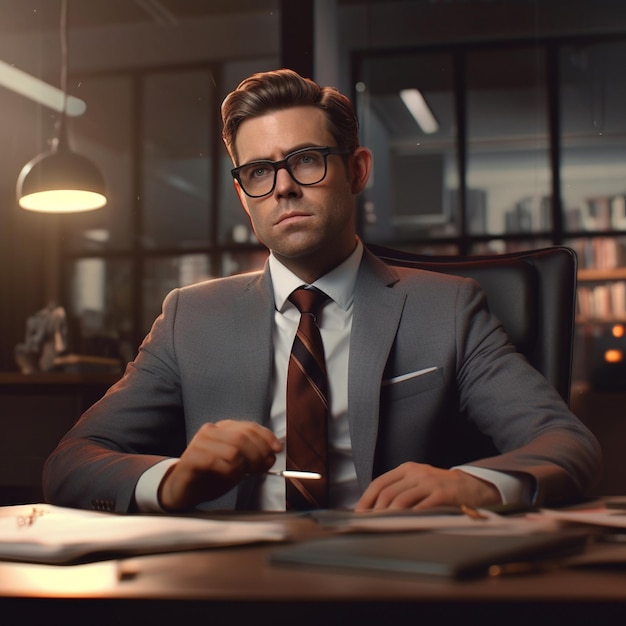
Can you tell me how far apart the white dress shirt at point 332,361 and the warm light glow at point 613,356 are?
3.90m

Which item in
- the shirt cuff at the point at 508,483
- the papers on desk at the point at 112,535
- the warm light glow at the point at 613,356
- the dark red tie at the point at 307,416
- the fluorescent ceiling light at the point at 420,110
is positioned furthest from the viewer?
the fluorescent ceiling light at the point at 420,110

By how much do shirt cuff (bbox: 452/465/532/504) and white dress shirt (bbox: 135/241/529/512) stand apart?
40 cm

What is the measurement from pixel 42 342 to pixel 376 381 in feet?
10.6

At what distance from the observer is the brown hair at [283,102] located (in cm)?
165

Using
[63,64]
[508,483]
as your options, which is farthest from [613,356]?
[508,483]

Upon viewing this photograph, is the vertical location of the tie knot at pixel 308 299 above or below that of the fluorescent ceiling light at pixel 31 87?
below

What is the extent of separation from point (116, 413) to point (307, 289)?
439 mm

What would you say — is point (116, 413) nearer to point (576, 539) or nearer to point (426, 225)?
point (576, 539)

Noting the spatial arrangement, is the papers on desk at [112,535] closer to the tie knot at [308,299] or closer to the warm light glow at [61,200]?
the tie knot at [308,299]

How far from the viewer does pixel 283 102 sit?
65.3 inches

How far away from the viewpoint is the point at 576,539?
2.08 feet

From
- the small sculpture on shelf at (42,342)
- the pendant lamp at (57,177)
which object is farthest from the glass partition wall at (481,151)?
the pendant lamp at (57,177)

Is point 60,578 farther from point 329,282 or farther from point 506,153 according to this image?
point 506,153

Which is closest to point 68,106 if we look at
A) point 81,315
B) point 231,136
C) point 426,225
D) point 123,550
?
point 81,315
